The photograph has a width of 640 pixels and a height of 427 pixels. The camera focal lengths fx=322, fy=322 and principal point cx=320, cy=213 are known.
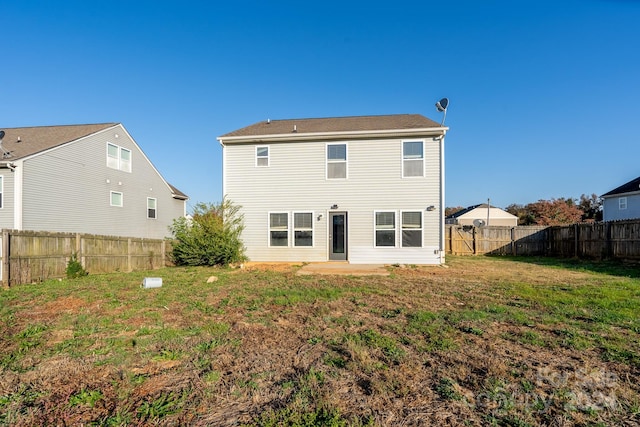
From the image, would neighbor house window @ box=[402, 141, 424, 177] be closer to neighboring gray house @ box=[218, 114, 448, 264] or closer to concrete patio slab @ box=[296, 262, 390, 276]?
neighboring gray house @ box=[218, 114, 448, 264]

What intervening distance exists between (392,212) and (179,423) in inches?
428

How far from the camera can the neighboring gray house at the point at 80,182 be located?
12703 mm

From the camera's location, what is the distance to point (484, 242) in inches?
737

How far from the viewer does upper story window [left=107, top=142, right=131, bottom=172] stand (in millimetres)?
16625

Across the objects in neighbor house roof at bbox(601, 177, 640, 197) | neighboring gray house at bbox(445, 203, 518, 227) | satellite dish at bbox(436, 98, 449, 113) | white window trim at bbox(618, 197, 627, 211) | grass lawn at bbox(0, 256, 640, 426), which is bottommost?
grass lawn at bbox(0, 256, 640, 426)

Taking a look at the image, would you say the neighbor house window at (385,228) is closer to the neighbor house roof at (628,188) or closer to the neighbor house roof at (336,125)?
the neighbor house roof at (336,125)

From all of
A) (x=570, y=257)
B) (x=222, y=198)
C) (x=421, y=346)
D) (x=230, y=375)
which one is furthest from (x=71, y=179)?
(x=570, y=257)

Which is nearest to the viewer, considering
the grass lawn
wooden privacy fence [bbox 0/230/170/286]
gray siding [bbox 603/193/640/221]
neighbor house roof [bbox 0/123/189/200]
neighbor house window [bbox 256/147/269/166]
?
the grass lawn

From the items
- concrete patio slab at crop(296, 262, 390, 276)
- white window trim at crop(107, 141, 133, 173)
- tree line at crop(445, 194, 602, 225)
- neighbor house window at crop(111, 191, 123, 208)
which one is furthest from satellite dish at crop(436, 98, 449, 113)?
tree line at crop(445, 194, 602, 225)

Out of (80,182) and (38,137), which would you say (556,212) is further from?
(38,137)

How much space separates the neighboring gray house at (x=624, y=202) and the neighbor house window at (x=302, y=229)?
2251 centimetres

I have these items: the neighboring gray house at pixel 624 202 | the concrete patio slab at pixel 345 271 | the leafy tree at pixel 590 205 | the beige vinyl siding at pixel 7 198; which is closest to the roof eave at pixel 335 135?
the concrete patio slab at pixel 345 271

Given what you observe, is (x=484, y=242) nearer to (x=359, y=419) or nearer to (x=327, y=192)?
(x=327, y=192)

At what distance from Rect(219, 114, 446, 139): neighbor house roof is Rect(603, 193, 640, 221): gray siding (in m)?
18.0
